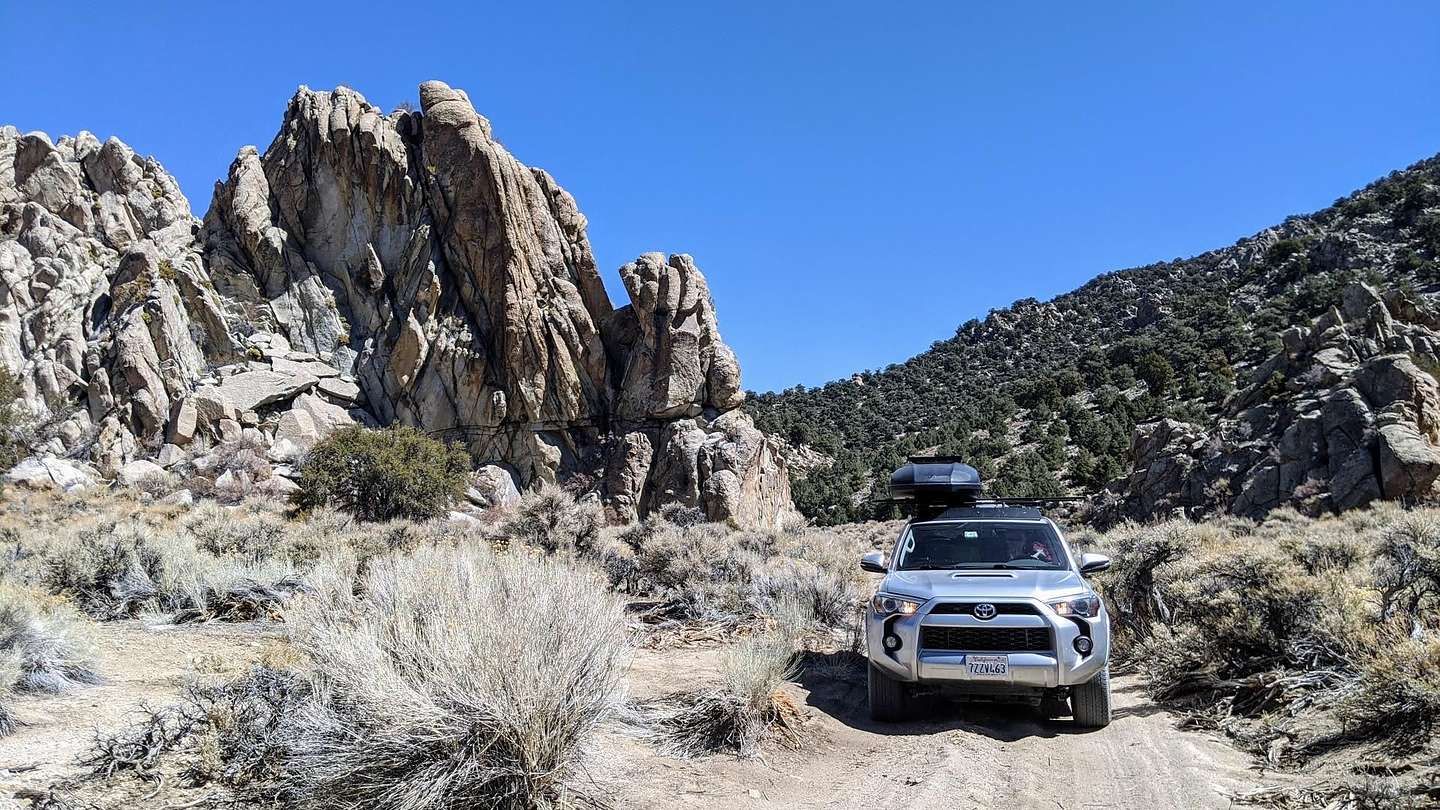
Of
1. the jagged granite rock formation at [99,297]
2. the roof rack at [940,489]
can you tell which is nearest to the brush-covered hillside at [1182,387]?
the roof rack at [940,489]

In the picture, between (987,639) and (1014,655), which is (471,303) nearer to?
(987,639)

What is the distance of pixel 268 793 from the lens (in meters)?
4.39

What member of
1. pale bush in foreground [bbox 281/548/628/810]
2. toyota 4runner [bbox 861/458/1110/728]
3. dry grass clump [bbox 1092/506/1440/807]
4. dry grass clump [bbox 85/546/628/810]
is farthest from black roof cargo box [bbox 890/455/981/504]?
pale bush in foreground [bbox 281/548/628/810]

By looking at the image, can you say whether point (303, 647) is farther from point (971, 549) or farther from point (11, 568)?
point (11, 568)

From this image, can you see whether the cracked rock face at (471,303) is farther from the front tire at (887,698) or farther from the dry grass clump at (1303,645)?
the front tire at (887,698)

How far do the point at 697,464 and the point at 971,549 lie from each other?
26.4 metres

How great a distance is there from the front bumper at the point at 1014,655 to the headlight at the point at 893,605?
0.07 metres

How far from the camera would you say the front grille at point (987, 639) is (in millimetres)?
6250

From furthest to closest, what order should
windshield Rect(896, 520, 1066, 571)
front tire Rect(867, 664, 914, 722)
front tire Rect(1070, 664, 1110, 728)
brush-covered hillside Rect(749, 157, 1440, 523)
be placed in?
brush-covered hillside Rect(749, 157, 1440, 523), windshield Rect(896, 520, 1066, 571), front tire Rect(867, 664, 914, 722), front tire Rect(1070, 664, 1110, 728)

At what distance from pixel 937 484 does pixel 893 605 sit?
8.60 ft

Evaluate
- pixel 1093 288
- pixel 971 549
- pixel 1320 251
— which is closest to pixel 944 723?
pixel 971 549

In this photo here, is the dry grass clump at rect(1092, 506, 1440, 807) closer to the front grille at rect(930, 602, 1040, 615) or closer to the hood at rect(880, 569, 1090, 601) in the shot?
the hood at rect(880, 569, 1090, 601)

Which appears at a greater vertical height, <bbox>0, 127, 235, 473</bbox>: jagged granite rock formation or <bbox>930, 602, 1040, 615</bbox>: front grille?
<bbox>0, 127, 235, 473</bbox>: jagged granite rock formation

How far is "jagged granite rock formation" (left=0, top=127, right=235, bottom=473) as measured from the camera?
109 ft
